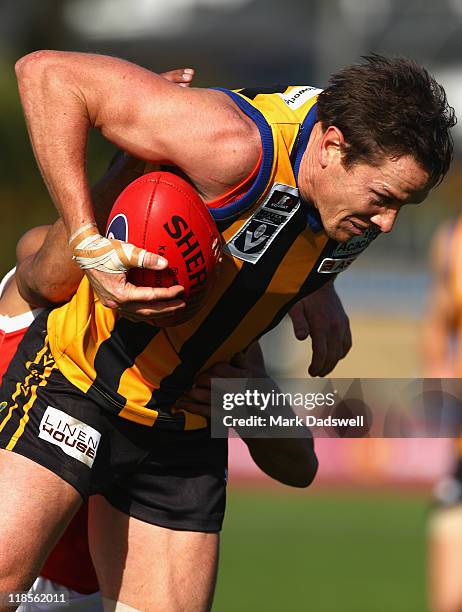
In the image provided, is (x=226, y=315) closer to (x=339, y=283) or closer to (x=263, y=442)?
(x=263, y=442)

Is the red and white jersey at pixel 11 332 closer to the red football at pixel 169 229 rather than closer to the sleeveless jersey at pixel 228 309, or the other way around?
the sleeveless jersey at pixel 228 309

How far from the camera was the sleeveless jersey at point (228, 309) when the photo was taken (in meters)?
4.38

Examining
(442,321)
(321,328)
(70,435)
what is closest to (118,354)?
(70,435)

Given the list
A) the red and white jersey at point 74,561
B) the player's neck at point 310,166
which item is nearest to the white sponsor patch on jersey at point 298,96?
the player's neck at point 310,166

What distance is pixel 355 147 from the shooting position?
4.22 metres

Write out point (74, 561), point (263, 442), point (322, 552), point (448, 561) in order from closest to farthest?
point (263, 442), point (74, 561), point (448, 561), point (322, 552)

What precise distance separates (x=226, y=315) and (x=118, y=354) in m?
0.43

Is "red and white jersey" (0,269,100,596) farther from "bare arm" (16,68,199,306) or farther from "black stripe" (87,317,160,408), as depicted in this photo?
"black stripe" (87,317,160,408)

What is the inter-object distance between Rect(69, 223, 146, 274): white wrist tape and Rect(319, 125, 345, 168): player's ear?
74 cm

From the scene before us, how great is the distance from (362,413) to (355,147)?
1.43 meters

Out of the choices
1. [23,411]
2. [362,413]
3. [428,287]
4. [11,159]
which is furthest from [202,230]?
[428,287]

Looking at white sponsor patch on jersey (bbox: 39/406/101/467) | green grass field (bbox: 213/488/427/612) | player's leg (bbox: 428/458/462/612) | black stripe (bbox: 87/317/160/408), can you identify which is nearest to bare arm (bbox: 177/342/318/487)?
black stripe (bbox: 87/317/160/408)

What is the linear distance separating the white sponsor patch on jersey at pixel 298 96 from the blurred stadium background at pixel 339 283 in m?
0.90

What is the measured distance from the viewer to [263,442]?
5285 mm
